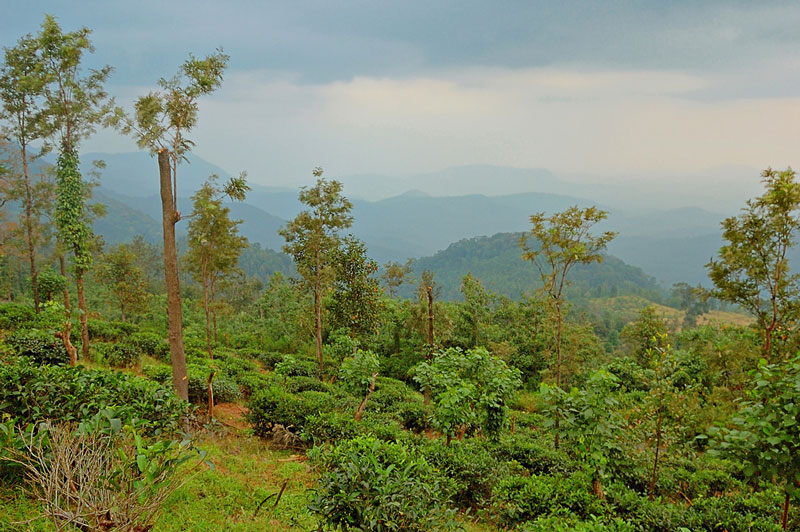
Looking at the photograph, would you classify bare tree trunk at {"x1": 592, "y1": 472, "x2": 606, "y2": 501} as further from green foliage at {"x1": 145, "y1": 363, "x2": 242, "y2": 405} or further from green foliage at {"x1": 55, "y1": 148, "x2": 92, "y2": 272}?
green foliage at {"x1": 55, "y1": 148, "x2": 92, "y2": 272}

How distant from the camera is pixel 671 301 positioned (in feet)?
298

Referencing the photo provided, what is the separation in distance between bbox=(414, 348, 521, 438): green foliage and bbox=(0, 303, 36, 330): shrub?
533 inches

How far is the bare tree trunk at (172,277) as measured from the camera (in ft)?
22.2

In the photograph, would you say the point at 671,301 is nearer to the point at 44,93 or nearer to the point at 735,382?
the point at 735,382

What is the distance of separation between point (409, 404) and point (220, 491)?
585 centimetres

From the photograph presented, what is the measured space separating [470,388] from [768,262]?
9.45m

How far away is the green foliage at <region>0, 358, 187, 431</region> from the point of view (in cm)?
458

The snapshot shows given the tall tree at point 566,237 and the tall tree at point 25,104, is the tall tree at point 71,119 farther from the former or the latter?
the tall tree at point 566,237

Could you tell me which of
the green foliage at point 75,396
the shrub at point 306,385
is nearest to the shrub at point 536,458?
the shrub at point 306,385

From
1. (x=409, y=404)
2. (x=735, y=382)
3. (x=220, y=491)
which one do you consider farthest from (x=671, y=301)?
(x=220, y=491)

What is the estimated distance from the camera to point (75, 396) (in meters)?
4.77

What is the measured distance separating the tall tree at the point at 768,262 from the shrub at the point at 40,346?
16.2 metres

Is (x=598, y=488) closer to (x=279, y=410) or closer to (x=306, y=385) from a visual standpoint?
(x=279, y=410)

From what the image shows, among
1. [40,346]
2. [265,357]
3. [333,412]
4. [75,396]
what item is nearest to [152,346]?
[265,357]
